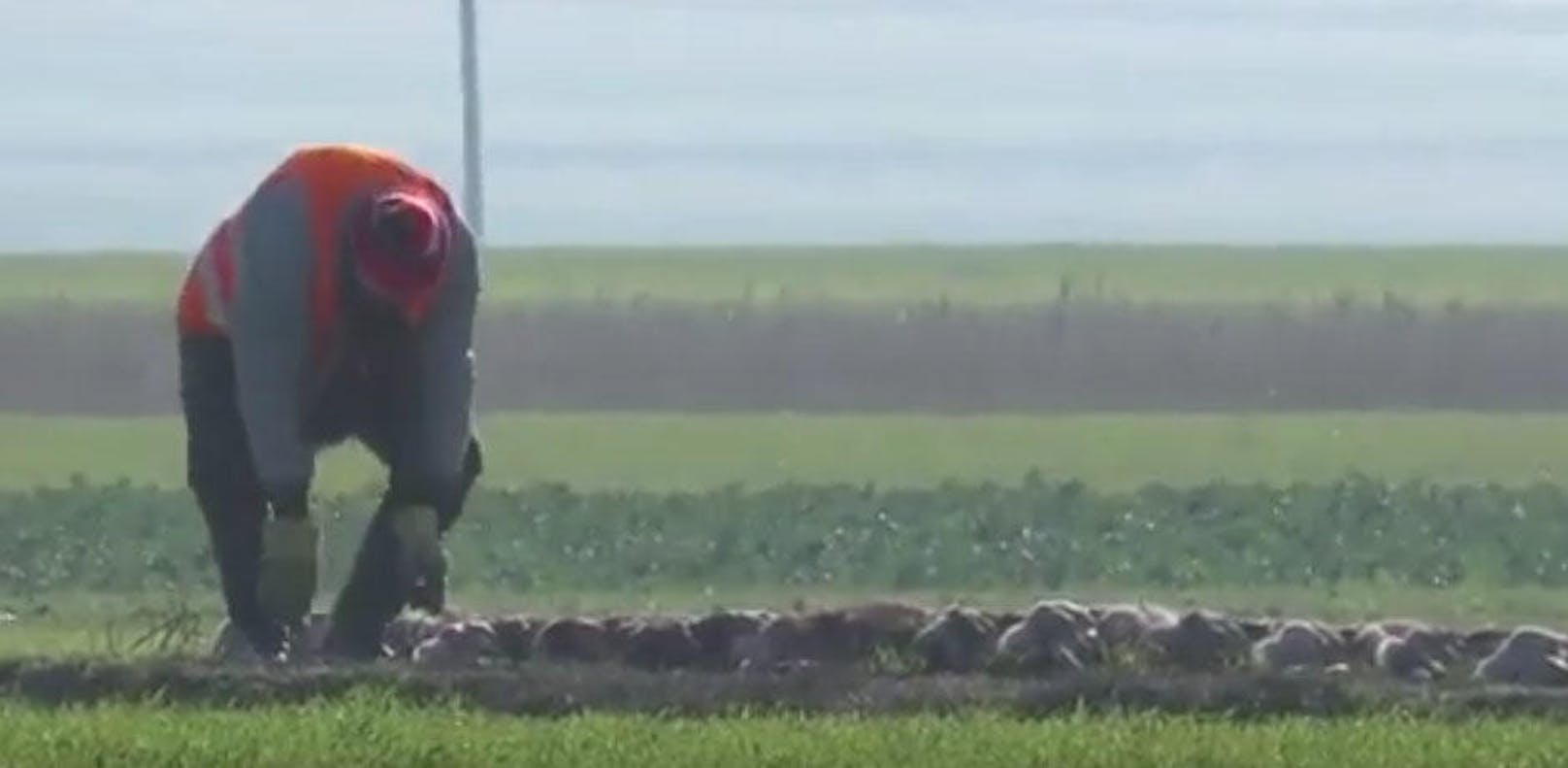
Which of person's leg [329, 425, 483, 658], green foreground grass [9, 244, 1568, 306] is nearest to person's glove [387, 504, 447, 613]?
person's leg [329, 425, 483, 658]

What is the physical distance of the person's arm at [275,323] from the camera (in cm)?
1198

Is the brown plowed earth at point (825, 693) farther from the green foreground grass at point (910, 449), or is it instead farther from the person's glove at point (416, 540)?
the green foreground grass at point (910, 449)

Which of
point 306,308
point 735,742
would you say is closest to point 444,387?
point 306,308

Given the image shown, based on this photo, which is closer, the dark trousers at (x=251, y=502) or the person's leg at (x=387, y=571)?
the person's leg at (x=387, y=571)

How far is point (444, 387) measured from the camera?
12.2 m

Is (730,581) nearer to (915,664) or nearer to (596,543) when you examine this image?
(596,543)

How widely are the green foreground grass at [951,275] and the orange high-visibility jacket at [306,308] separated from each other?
122 feet

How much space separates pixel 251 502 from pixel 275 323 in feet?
3.52

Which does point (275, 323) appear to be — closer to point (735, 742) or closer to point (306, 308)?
point (306, 308)

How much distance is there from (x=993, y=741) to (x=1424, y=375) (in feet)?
96.2

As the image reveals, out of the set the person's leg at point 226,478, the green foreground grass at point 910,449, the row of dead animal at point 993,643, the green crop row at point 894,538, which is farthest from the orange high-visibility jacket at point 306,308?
the green foreground grass at point 910,449

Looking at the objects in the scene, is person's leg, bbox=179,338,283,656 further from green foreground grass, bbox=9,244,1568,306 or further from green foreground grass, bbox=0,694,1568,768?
green foreground grass, bbox=9,244,1568,306

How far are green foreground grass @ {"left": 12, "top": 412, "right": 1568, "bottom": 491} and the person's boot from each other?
15.6 m

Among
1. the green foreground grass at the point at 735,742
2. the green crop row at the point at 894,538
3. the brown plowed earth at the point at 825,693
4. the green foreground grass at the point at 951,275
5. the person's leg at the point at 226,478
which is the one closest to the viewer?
the green foreground grass at the point at 735,742
